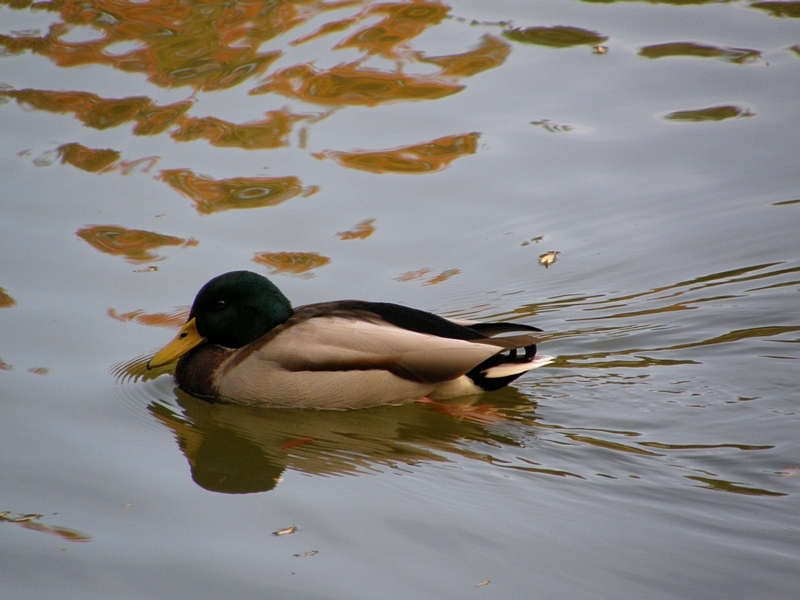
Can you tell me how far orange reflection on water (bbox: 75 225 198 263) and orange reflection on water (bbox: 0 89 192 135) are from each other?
180 cm

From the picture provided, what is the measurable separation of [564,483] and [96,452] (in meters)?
2.21

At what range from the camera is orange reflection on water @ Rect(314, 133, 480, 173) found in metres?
7.91

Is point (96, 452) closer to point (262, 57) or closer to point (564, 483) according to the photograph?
point (564, 483)

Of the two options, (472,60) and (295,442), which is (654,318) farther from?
(472,60)

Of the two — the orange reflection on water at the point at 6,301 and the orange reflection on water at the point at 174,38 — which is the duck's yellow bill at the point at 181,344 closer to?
the orange reflection on water at the point at 6,301

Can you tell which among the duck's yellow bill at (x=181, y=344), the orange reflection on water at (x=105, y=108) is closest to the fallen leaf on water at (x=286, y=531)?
the duck's yellow bill at (x=181, y=344)

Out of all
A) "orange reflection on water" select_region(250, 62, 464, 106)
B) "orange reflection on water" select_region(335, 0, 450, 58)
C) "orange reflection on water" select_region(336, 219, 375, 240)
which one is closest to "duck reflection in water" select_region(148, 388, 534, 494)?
"orange reflection on water" select_region(336, 219, 375, 240)

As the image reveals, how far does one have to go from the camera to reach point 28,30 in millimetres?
9703

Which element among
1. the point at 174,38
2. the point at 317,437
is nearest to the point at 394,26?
the point at 174,38

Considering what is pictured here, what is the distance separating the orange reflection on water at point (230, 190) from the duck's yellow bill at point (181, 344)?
2.02m

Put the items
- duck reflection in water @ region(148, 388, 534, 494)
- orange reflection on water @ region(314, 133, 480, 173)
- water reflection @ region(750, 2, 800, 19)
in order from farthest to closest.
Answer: water reflection @ region(750, 2, 800, 19) < orange reflection on water @ region(314, 133, 480, 173) < duck reflection in water @ region(148, 388, 534, 494)

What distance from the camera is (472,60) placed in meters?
9.40

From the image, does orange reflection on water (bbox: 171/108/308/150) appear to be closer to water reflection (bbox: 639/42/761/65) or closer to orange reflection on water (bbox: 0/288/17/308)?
orange reflection on water (bbox: 0/288/17/308)

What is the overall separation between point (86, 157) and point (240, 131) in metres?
1.32
